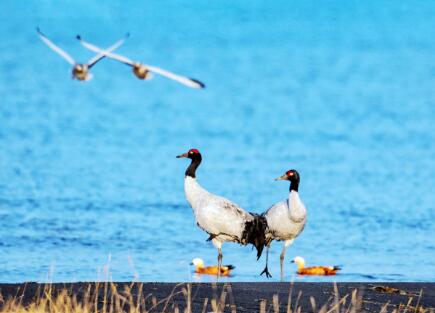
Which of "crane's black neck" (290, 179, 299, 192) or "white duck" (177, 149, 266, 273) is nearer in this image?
"white duck" (177, 149, 266, 273)

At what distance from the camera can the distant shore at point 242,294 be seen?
1098cm

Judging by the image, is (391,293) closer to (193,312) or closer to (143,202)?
(193,312)

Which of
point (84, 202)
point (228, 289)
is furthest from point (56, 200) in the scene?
point (228, 289)

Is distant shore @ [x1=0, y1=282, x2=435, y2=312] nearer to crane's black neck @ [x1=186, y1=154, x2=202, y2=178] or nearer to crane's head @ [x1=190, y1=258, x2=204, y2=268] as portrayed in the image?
crane's black neck @ [x1=186, y1=154, x2=202, y2=178]

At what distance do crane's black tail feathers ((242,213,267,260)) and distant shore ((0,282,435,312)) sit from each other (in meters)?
2.09

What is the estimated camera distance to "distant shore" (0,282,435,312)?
1098 cm

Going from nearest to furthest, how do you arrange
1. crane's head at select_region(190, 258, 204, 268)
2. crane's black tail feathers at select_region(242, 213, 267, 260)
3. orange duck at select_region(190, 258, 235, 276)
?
crane's black tail feathers at select_region(242, 213, 267, 260) → orange duck at select_region(190, 258, 235, 276) → crane's head at select_region(190, 258, 204, 268)

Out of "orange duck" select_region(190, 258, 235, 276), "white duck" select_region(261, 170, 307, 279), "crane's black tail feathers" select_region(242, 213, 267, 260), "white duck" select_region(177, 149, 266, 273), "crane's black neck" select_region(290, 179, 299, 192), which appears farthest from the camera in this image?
"orange duck" select_region(190, 258, 235, 276)

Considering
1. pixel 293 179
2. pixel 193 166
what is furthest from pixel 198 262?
pixel 293 179

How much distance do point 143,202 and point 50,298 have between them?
1271 cm

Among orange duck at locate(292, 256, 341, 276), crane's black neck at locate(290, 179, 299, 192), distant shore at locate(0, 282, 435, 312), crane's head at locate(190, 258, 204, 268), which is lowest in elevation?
distant shore at locate(0, 282, 435, 312)

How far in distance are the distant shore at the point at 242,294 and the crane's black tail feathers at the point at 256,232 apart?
209 centimetres

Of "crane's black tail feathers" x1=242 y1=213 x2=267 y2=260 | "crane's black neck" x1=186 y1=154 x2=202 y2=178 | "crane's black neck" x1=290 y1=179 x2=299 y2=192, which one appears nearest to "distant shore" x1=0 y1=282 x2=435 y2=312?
"crane's black tail feathers" x1=242 y1=213 x2=267 y2=260

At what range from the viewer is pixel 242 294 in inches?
464
